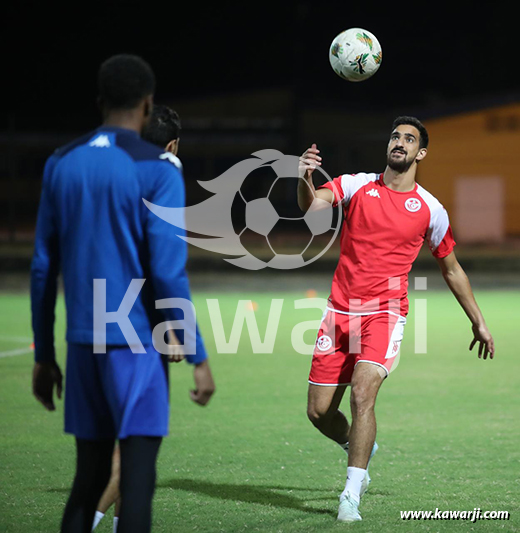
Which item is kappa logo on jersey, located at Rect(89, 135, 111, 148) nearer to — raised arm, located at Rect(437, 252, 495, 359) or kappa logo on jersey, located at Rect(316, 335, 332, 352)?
kappa logo on jersey, located at Rect(316, 335, 332, 352)

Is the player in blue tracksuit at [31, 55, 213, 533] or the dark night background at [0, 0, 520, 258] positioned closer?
the player in blue tracksuit at [31, 55, 213, 533]

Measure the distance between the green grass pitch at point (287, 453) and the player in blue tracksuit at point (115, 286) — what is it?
172cm

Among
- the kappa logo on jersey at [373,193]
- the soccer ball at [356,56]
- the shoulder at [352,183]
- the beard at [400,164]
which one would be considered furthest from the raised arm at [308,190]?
the soccer ball at [356,56]

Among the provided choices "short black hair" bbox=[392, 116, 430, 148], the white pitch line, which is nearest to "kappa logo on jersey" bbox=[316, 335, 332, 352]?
"short black hair" bbox=[392, 116, 430, 148]

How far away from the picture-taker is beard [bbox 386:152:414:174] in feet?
20.0

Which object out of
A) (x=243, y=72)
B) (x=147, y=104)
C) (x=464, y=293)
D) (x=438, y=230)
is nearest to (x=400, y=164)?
(x=438, y=230)

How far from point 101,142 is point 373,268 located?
267 cm

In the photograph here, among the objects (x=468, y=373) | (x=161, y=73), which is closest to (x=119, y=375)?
(x=468, y=373)

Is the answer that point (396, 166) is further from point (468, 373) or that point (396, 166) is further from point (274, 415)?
point (468, 373)

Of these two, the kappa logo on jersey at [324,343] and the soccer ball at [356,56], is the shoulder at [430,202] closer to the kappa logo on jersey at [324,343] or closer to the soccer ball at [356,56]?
the kappa logo on jersey at [324,343]

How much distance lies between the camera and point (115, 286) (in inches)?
147

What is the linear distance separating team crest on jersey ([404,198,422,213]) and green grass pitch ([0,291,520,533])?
1.79 metres

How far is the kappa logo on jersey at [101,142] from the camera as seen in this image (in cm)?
374

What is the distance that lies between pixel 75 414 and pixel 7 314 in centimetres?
1279
